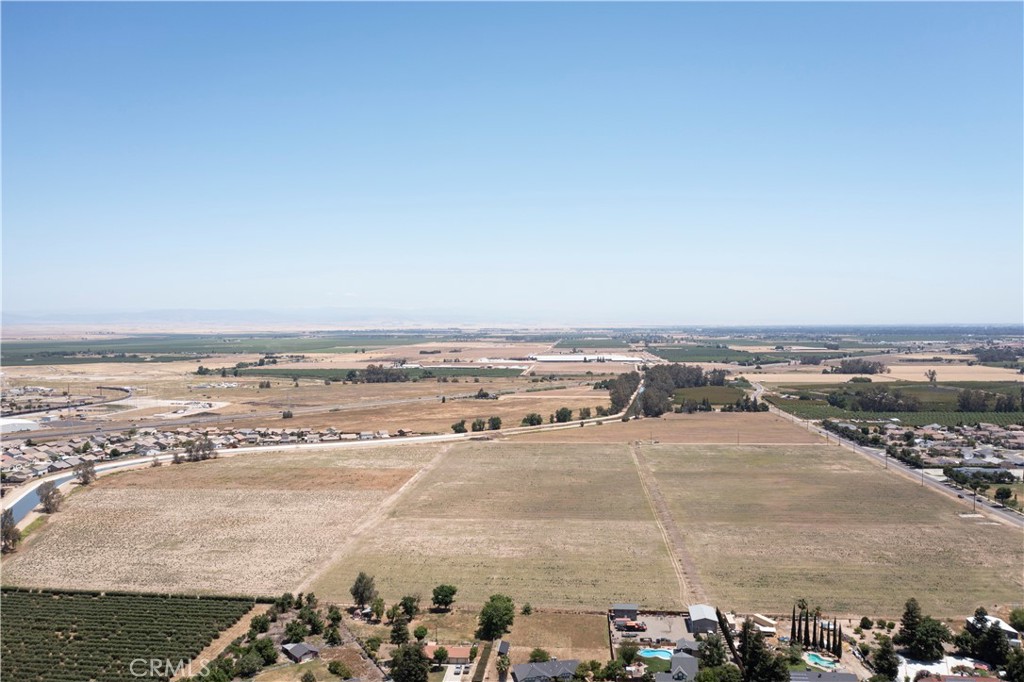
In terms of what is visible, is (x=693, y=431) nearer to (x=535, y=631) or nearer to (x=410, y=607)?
(x=535, y=631)

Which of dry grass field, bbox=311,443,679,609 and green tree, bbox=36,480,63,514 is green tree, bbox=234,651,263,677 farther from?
green tree, bbox=36,480,63,514

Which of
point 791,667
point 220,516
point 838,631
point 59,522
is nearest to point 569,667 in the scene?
point 791,667

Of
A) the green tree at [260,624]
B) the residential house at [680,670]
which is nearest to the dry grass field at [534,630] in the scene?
the residential house at [680,670]

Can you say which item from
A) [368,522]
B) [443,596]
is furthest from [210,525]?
[443,596]

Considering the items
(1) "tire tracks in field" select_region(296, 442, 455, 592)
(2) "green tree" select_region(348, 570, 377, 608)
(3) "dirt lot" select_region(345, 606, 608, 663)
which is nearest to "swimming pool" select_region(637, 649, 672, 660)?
(3) "dirt lot" select_region(345, 606, 608, 663)

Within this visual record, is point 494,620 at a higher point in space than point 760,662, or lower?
lower

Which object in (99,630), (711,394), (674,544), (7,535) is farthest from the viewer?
(711,394)
